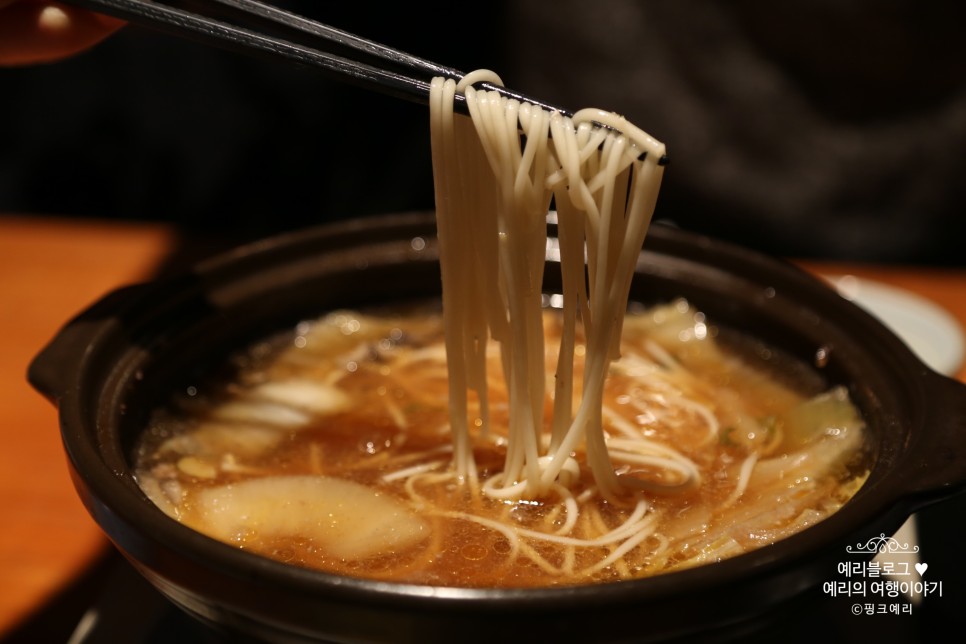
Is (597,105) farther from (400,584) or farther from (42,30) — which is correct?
(400,584)

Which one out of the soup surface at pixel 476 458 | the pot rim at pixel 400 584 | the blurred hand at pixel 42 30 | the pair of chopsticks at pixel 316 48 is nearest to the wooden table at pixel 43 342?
the soup surface at pixel 476 458

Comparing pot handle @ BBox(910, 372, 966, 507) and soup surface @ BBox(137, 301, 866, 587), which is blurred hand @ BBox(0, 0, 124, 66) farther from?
pot handle @ BBox(910, 372, 966, 507)

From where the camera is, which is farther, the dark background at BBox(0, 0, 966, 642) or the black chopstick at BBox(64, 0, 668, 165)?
the dark background at BBox(0, 0, 966, 642)

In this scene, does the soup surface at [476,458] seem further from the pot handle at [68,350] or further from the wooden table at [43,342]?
the wooden table at [43,342]

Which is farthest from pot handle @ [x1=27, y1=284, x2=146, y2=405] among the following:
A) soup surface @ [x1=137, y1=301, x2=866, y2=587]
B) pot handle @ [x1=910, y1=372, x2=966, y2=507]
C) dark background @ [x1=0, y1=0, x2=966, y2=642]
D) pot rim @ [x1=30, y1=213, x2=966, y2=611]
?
dark background @ [x1=0, y1=0, x2=966, y2=642]

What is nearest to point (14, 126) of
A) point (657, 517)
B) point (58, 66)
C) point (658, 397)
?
point (58, 66)

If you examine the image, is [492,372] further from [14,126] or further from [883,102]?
[14,126]
